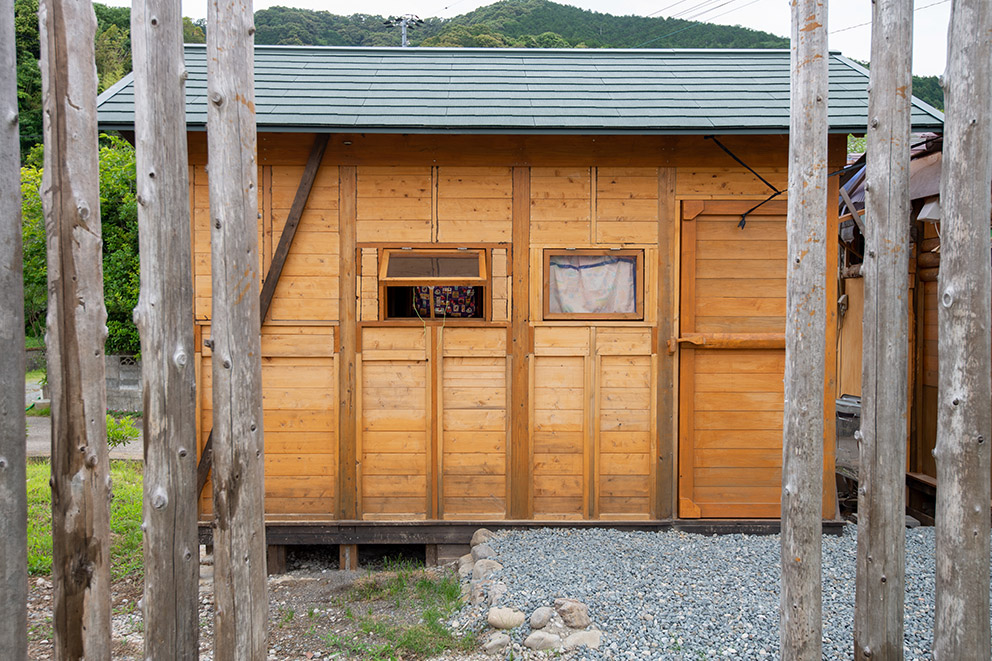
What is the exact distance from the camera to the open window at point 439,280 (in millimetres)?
5883

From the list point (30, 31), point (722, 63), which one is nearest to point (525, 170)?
point (722, 63)

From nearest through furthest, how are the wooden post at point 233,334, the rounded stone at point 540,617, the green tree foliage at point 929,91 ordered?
the wooden post at point 233,334
the rounded stone at point 540,617
the green tree foliage at point 929,91

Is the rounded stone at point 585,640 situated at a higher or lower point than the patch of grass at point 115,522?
higher

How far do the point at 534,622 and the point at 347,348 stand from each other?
9.35ft

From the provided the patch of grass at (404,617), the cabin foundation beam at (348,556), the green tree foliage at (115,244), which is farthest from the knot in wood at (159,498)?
the green tree foliage at (115,244)

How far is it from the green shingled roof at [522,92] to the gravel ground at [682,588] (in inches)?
134

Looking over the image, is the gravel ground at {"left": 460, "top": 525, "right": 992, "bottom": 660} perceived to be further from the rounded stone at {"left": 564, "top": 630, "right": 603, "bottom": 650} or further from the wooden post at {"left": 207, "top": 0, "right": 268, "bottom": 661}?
the wooden post at {"left": 207, "top": 0, "right": 268, "bottom": 661}

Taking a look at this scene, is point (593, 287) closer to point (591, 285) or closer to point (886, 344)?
point (591, 285)

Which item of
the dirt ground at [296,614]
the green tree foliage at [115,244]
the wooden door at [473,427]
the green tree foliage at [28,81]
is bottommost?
the dirt ground at [296,614]

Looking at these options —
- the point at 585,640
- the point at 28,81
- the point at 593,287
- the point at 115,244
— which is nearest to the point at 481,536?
the point at 585,640

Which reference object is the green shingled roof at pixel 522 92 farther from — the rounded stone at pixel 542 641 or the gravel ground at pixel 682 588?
the rounded stone at pixel 542 641

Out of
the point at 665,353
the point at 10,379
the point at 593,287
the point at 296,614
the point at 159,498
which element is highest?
the point at 593,287

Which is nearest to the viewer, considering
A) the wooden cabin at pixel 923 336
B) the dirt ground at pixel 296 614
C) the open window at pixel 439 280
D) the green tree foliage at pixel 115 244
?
the dirt ground at pixel 296 614

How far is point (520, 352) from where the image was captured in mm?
6000
